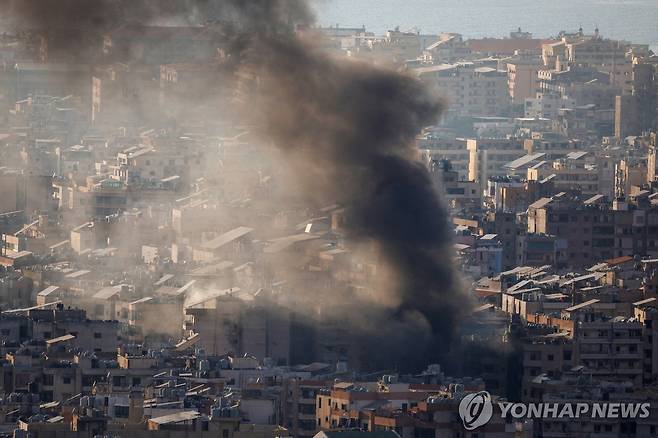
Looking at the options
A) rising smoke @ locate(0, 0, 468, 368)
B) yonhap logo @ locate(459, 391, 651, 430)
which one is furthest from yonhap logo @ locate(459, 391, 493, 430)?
rising smoke @ locate(0, 0, 468, 368)

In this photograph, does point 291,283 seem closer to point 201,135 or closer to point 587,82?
point 201,135

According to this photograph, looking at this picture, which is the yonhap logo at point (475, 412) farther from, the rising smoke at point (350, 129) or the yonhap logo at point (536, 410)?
the rising smoke at point (350, 129)

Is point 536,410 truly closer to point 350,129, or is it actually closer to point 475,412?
point 475,412

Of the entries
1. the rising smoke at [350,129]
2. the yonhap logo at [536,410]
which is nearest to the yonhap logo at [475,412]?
the yonhap logo at [536,410]

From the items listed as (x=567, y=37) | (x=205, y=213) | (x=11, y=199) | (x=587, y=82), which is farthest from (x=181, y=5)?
(x=567, y=37)

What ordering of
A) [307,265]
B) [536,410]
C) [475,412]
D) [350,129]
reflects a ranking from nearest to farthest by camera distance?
[475,412]
[536,410]
[350,129]
[307,265]

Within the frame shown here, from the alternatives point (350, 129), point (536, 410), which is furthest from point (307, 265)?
point (536, 410)

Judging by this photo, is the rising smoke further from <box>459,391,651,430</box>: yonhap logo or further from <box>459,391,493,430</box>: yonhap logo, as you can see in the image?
<box>459,391,493,430</box>: yonhap logo
